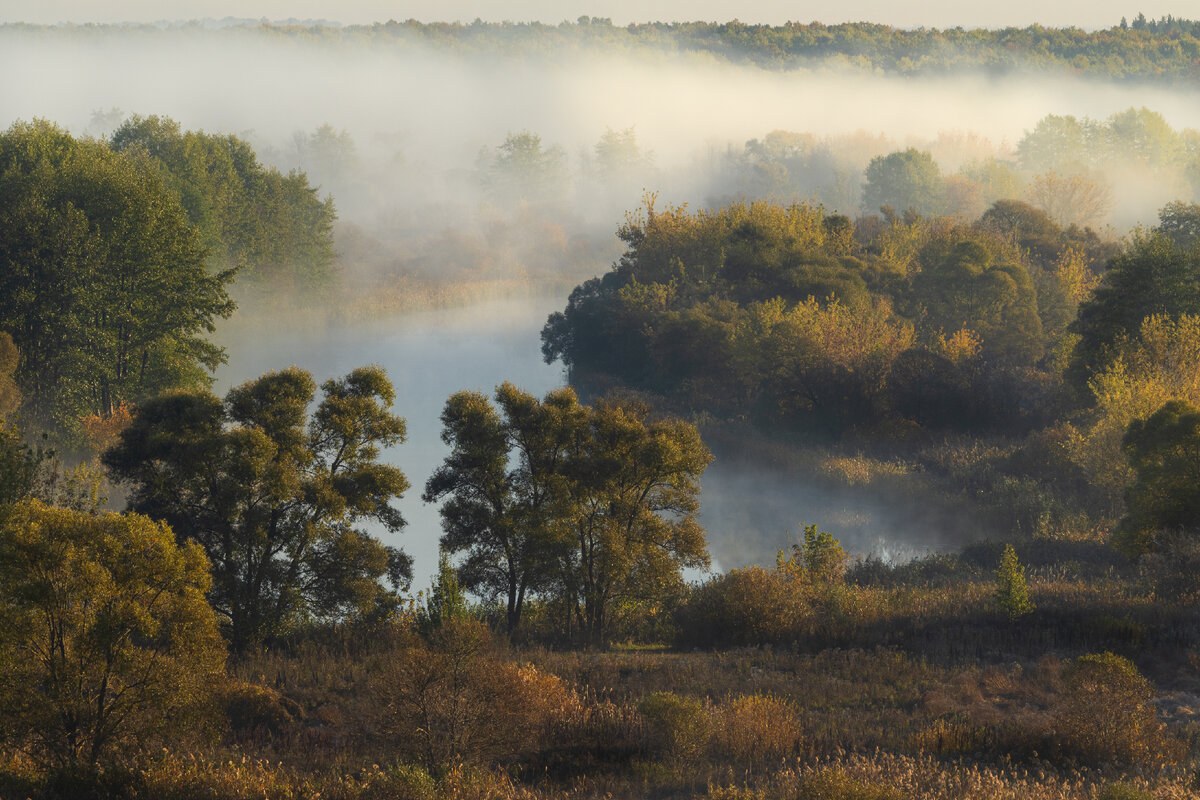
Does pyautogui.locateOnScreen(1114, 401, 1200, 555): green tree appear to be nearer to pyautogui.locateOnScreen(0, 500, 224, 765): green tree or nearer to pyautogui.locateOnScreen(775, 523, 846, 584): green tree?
pyautogui.locateOnScreen(775, 523, 846, 584): green tree

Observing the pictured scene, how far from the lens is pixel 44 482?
29438mm

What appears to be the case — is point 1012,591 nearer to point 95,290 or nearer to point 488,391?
point 95,290

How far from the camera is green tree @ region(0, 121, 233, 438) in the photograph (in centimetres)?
4922

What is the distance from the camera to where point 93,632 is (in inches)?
627

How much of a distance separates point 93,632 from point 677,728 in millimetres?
9733

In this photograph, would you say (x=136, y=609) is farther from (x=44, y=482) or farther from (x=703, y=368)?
(x=703, y=368)

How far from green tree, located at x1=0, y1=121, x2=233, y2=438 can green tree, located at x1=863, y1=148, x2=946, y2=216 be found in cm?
9255

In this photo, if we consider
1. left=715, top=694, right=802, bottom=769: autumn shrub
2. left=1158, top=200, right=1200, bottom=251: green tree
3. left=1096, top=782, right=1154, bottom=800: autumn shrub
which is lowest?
left=1096, top=782, right=1154, bottom=800: autumn shrub

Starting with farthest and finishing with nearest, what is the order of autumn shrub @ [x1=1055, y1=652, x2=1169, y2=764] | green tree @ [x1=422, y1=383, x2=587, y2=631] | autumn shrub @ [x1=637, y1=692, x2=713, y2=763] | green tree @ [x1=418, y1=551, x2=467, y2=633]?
green tree @ [x1=422, y1=383, x2=587, y2=631] → green tree @ [x1=418, y1=551, x2=467, y2=633] → autumn shrub @ [x1=637, y1=692, x2=713, y2=763] → autumn shrub @ [x1=1055, y1=652, x2=1169, y2=764]

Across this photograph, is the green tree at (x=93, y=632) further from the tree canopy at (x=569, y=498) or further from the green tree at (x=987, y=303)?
the green tree at (x=987, y=303)

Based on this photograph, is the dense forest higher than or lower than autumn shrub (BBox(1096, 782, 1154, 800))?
higher

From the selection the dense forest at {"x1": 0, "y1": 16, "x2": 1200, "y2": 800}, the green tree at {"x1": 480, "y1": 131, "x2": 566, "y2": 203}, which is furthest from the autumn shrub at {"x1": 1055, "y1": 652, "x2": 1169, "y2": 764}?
the green tree at {"x1": 480, "y1": 131, "x2": 566, "y2": 203}

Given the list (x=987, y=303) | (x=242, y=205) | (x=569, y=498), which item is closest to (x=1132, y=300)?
(x=987, y=303)

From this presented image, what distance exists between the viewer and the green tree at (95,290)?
49.2m
